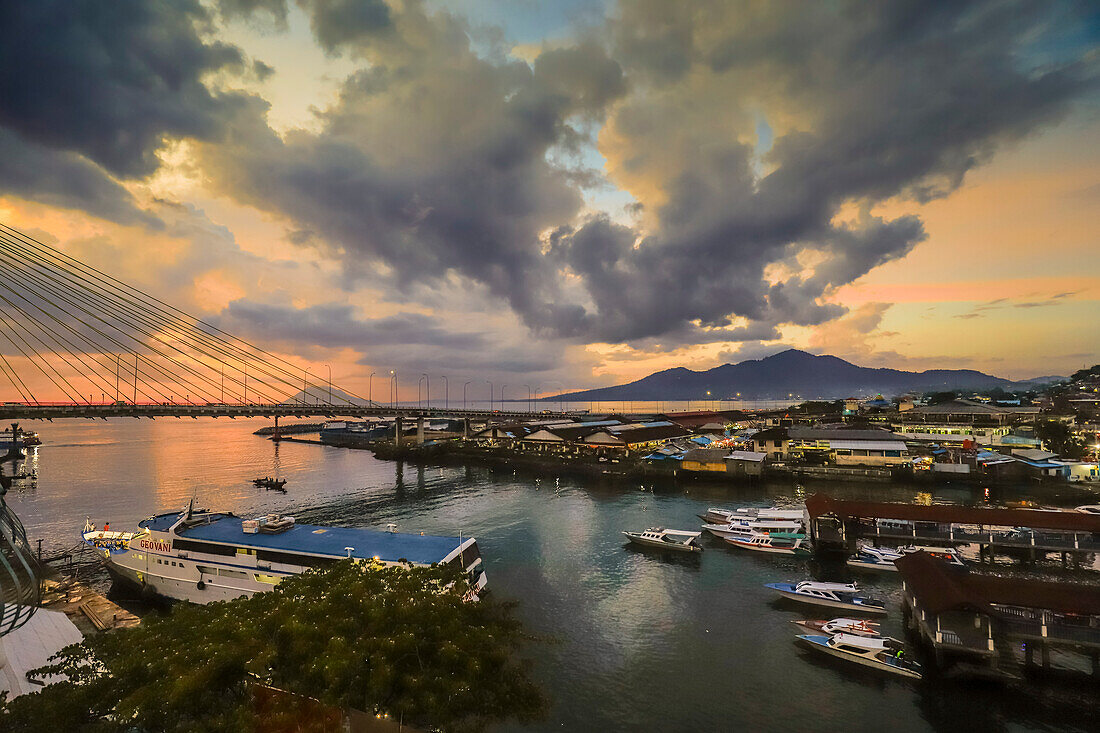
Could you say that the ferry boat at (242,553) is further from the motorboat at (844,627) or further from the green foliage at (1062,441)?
the green foliage at (1062,441)

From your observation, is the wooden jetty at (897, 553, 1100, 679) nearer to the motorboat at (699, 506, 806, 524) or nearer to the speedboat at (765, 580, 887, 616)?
the speedboat at (765, 580, 887, 616)

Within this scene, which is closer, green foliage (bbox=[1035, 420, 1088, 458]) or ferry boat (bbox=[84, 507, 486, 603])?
ferry boat (bbox=[84, 507, 486, 603])

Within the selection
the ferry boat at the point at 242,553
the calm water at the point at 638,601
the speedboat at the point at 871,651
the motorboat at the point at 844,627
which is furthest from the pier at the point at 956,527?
the ferry boat at the point at 242,553

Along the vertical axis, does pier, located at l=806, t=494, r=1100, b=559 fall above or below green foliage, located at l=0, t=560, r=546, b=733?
below

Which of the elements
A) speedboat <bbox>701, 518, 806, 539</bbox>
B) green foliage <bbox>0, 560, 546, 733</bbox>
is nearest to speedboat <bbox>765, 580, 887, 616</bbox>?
speedboat <bbox>701, 518, 806, 539</bbox>

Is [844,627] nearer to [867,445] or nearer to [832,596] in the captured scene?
[832,596]

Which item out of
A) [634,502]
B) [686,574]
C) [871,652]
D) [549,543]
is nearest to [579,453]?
[634,502]

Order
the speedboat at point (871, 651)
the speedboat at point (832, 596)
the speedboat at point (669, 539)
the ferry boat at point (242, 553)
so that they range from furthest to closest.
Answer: the speedboat at point (669, 539) < the speedboat at point (832, 596) < the ferry boat at point (242, 553) < the speedboat at point (871, 651)
